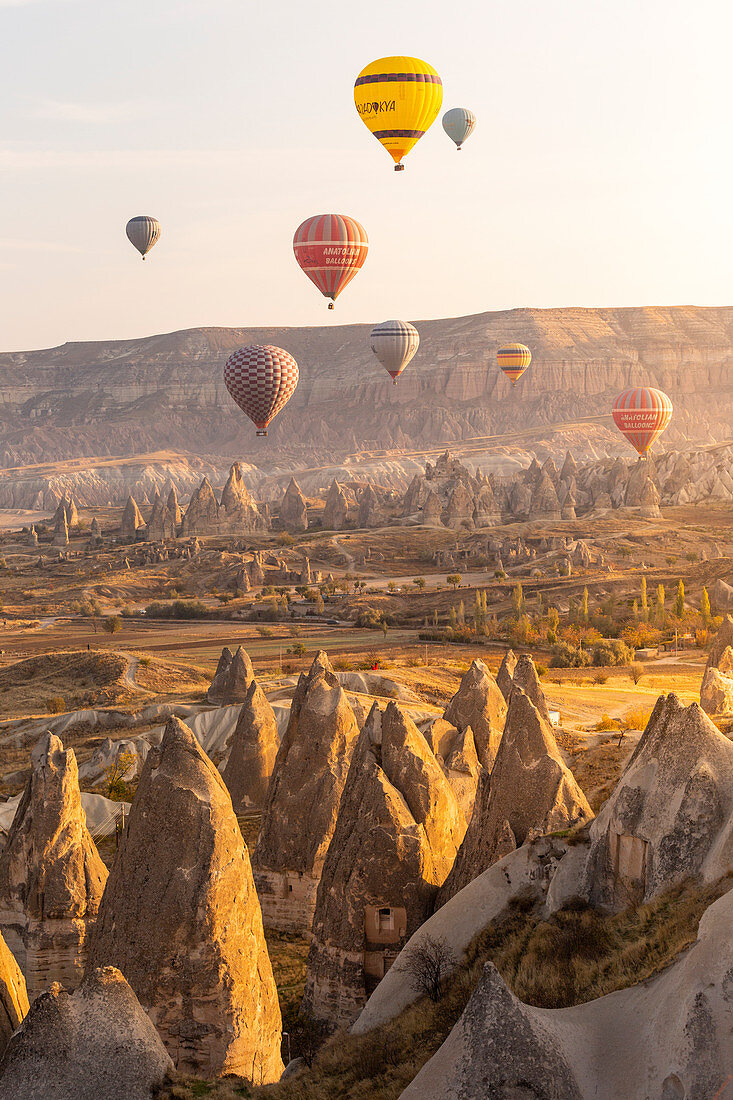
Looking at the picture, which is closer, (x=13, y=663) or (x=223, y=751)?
(x=223, y=751)

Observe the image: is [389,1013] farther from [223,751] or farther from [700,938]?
[223,751]

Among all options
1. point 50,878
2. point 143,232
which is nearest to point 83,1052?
point 50,878

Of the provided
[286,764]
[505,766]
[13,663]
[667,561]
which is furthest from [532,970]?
[667,561]

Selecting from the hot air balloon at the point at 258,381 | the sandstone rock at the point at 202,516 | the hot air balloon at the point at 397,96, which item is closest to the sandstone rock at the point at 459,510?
the sandstone rock at the point at 202,516

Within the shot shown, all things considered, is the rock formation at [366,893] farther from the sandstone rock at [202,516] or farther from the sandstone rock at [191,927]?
the sandstone rock at [202,516]

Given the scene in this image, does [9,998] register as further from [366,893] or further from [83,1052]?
[366,893]

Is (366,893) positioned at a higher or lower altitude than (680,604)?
lower

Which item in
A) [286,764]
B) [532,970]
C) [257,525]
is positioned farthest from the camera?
[257,525]

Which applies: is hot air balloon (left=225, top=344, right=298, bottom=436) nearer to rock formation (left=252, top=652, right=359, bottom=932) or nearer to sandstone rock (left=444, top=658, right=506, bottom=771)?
sandstone rock (left=444, top=658, right=506, bottom=771)
